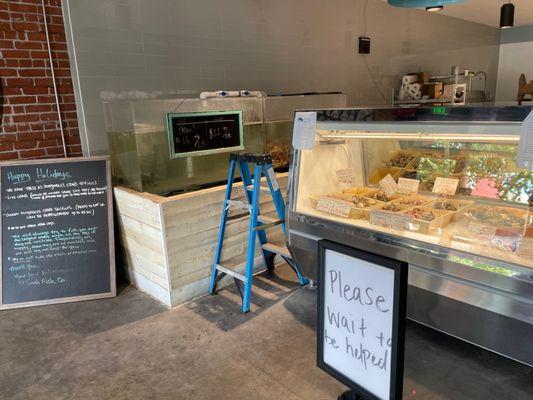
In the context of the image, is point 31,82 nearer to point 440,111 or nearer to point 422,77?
point 440,111

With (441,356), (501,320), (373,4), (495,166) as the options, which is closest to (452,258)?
(501,320)

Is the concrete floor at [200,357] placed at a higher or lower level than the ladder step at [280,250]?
lower

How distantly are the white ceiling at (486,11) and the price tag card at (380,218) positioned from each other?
5.17 metres

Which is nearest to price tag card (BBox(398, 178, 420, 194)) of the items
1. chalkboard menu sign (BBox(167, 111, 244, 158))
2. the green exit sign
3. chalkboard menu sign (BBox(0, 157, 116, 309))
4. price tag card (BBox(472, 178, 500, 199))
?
price tag card (BBox(472, 178, 500, 199))

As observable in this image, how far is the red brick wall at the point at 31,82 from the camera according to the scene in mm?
3020

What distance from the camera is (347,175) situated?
8.82ft

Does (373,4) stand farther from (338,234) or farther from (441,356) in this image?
(441,356)

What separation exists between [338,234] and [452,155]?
2.57 feet

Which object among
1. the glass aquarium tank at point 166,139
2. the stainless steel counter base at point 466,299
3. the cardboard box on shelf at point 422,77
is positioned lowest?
the stainless steel counter base at point 466,299

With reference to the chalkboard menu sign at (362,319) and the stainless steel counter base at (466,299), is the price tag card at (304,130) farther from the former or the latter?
the chalkboard menu sign at (362,319)

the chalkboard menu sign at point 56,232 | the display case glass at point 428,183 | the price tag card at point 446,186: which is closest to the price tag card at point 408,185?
the display case glass at point 428,183

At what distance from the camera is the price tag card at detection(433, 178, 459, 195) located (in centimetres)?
227

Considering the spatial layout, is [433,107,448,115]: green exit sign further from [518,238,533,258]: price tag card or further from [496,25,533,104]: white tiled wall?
[496,25,533,104]: white tiled wall

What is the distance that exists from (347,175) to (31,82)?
253 cm
